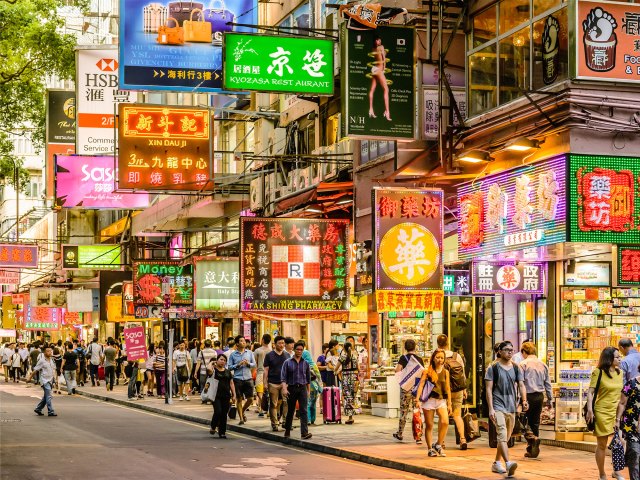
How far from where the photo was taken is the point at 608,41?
1881 centimetres

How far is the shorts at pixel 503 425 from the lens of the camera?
16.2m

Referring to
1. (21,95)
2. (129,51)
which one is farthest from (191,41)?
(21,95)

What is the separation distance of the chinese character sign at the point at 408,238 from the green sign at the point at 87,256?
28797 mm

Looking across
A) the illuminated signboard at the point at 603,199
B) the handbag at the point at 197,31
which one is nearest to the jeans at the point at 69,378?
the handbag at the point at 197,31

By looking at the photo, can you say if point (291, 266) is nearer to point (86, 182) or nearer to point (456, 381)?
point (456, 381)

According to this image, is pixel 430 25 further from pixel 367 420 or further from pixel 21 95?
pixel 21 95

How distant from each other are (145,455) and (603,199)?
8.39 m

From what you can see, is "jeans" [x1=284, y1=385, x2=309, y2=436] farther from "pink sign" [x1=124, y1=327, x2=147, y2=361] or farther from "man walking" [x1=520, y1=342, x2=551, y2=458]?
"pink sign" [x1=124, y1=327, x2=147, y2=361]

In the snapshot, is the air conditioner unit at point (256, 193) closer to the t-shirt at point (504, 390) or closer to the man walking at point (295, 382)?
the man walking at point (295, 382)

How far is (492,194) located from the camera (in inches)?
833

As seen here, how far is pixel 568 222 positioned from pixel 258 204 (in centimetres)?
1869

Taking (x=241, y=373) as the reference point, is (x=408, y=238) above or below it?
above

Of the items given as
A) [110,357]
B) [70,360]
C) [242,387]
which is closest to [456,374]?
[242,387]

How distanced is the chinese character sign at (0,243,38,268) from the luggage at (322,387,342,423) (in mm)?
25309
